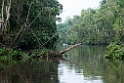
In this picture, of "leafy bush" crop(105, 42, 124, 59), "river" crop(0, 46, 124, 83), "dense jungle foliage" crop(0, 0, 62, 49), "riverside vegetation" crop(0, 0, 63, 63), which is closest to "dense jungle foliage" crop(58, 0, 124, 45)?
"dense jungle foliage" crop(0, 0, 62, 49)

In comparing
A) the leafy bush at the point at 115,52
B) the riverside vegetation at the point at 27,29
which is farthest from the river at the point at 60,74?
the leafy bush at the point at 115,52

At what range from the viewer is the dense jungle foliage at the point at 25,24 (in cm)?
2589

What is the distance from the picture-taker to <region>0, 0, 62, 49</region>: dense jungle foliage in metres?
25.9

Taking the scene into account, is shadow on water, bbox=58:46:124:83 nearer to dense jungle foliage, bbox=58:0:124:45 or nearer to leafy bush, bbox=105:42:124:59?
leafy bush, bbox=105:42:124:59

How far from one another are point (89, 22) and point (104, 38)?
21.9 metres

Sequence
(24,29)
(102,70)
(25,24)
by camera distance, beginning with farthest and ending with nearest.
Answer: (24,29) → (25,24) → (102,70)

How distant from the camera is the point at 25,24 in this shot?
26.2 meters

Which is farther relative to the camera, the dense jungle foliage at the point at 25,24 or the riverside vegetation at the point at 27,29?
the dense jungle foliage at the point at 25,24

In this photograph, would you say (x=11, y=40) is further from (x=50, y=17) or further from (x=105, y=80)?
(x=105, y=80)

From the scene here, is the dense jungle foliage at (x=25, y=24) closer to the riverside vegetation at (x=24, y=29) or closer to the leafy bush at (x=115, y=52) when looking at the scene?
the riverside vegetation at (x=24, y=29)

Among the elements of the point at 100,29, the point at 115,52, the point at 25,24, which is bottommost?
the point at 115,52

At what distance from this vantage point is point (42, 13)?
32.9 m

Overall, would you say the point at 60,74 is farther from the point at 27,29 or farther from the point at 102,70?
the point at 27,29

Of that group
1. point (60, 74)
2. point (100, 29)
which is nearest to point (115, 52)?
point (60, 74)
